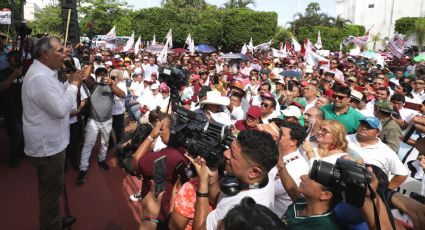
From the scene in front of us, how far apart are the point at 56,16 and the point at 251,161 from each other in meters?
40.6

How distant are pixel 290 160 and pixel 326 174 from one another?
4.39 ft

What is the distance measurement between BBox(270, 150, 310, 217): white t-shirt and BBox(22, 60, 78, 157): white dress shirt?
207cm

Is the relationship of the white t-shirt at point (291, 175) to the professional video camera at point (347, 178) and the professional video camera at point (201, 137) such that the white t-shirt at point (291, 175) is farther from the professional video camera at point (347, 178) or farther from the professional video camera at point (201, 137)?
the professional video camera at point (347, 178)

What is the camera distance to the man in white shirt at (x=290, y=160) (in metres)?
2.97

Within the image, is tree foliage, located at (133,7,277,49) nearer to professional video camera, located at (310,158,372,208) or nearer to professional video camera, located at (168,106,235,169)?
professional video camera, located at (168,106,235,169)

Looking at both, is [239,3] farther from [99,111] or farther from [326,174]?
[326,174]

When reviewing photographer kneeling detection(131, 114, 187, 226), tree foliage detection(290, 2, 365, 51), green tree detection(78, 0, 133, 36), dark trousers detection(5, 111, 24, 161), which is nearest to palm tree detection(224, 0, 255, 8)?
tree foliage detection(290, 2, 365, 51)

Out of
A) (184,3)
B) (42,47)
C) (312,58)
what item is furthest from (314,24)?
(42,47)

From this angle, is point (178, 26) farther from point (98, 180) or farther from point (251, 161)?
point (251, 161)

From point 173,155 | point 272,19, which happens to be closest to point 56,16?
point 272,19

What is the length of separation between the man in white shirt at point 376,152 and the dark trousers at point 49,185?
3.07 metres

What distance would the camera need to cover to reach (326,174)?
1.85 metres

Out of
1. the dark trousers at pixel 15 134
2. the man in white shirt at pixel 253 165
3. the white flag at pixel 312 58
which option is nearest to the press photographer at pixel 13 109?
the dark trousers at pixel 15 134

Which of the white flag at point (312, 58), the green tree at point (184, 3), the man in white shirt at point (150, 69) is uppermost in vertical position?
the green tree at point (184, 3)
